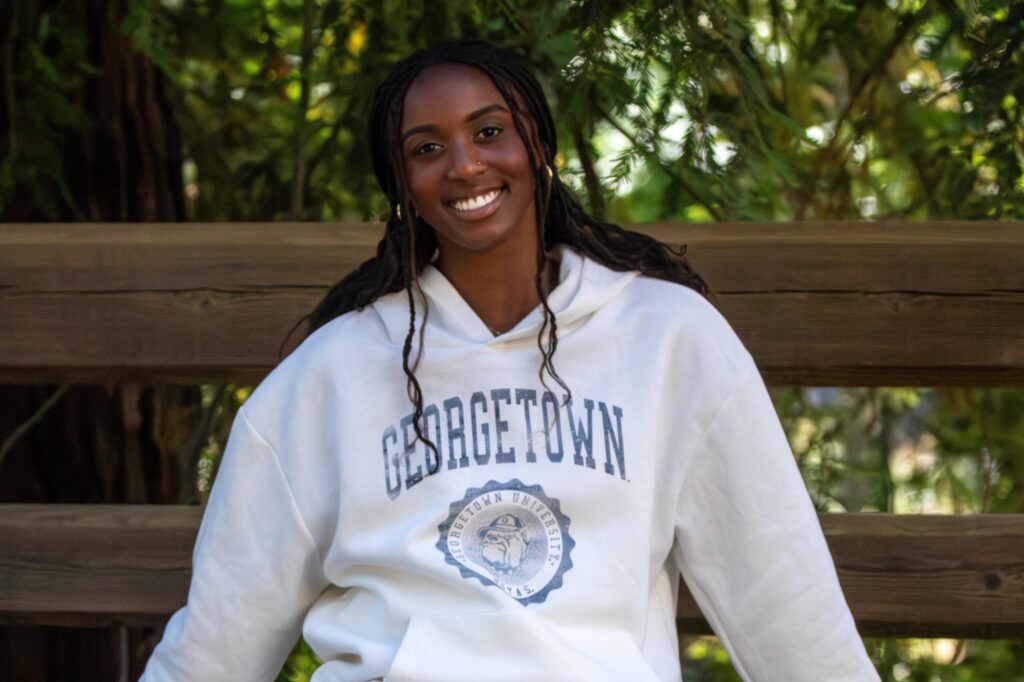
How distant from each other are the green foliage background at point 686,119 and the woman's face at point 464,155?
47cm

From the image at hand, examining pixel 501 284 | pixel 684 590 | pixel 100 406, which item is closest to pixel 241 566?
pixel 501 284

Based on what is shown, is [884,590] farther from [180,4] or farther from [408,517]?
[180,4]

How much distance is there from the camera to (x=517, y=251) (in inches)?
75.3

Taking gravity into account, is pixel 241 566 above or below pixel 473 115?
below

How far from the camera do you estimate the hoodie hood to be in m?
1.85

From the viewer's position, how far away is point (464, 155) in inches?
70.9

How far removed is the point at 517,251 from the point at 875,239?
59 centimetres

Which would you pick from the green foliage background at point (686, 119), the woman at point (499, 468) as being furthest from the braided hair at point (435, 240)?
the green foliage background at point (686, 119)

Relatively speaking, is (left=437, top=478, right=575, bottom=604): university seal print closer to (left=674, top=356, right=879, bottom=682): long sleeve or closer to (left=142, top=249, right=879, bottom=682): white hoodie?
(left=142, top=249, right=879, bottom=682): white hoodie

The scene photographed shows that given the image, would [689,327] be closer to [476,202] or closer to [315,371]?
[476,202]

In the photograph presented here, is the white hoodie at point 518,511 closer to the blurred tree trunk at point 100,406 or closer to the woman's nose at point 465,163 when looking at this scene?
the woman's nose at point 465,163

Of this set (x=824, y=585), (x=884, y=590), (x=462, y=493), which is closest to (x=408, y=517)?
(x=462, y=493)

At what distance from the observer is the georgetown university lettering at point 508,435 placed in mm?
1794

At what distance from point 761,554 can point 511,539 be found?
31 cm
